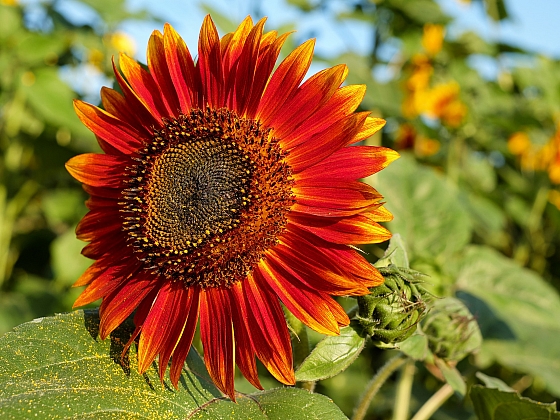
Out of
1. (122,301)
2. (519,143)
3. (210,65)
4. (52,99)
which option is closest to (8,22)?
(52,99)

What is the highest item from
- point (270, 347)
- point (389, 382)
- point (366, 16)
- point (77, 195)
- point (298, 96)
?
point (366, 16)

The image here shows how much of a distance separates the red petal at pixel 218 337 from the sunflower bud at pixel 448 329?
1.34 feet

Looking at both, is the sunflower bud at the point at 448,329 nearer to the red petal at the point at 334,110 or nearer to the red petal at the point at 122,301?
the red petal at the point at 334,110

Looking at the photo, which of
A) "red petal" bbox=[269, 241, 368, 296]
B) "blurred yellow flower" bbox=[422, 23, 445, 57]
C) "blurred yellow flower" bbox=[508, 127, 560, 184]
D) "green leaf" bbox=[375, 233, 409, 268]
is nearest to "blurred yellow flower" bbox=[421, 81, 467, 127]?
"blurred yellow flower" bbox=[422, 23, 445, 57]

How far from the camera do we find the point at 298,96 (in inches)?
43.4

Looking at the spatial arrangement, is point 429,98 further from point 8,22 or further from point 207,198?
point 207,198

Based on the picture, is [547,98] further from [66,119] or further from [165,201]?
[165,201]

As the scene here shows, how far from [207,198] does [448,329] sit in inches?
20.9

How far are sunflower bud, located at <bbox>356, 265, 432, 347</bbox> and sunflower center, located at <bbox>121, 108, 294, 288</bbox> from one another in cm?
20

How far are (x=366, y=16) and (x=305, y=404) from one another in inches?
92.5

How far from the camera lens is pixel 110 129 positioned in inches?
46.1

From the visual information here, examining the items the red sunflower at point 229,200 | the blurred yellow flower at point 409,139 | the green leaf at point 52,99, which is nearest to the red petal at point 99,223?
the red sunflower at point 229,200

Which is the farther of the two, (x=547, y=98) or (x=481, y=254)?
(x=547, y=98)

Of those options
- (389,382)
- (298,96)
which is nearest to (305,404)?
Answer: (298,96)
